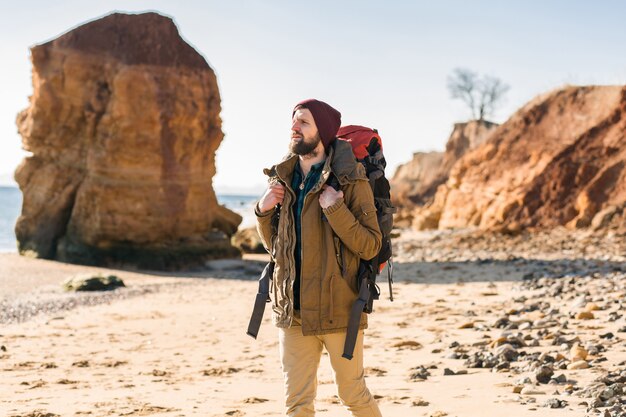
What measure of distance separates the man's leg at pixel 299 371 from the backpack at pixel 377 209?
0.69ft

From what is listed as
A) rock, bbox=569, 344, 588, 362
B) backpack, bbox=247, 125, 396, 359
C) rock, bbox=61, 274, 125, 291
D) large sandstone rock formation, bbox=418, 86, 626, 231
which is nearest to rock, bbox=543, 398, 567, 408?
rock, bbox=569, 344, 588, 362

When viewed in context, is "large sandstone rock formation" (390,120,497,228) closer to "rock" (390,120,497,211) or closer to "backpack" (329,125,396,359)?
"rock" (390,120,497,211)

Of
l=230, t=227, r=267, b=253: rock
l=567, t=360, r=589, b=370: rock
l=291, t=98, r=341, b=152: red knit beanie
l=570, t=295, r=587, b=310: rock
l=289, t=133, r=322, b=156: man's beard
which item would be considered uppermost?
l=291, t=98, r=341, b=152: red knit beanie

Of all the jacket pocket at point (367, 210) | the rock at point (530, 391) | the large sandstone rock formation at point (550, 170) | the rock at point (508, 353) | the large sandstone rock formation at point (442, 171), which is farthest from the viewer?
the large sandstone rock formation at point (442, 171)

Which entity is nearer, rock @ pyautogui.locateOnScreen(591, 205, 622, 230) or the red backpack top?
the red backpack top

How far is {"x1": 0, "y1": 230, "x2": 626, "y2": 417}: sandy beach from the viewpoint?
533cm

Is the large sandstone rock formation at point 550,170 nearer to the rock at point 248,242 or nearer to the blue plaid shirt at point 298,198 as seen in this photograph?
the rock at point 248,242

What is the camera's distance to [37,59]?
2019cm

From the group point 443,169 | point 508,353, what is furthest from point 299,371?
point 443,169

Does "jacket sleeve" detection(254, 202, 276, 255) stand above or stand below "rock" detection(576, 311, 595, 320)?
above

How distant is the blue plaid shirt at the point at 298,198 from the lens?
A: 3.85m

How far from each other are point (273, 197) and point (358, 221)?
473 mm

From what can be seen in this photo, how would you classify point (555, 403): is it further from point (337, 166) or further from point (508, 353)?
point (337, 166)

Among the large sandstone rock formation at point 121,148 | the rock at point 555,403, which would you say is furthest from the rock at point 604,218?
the rock at point 555,403
